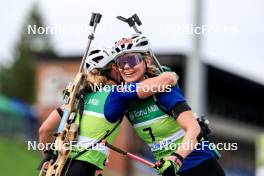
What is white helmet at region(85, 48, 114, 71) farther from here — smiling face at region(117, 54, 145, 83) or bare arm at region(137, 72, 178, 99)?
bare arm at region(137, 72, 178, 99)

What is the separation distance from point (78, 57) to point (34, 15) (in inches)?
2014

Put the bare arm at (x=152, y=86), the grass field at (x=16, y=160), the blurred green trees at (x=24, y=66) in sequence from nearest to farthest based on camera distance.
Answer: the bare arm at (x=152, y=86), the grass field at (x=16, y=160), the blurred green trees at (x=24, y=66)

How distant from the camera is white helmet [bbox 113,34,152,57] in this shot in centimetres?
682

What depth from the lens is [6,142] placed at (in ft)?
116

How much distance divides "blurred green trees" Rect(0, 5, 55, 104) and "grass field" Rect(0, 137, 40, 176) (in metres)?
45.3

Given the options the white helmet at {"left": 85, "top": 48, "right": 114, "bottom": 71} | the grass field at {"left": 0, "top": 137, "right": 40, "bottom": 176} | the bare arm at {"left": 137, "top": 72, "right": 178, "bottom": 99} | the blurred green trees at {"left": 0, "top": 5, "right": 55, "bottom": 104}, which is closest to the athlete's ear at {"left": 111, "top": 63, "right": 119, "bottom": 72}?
the white helmet at {"left": 85, "top": 48, "right": 114, "bottom": 71}

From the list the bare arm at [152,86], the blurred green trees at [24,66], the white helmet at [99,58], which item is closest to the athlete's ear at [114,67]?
the white helmet at [99,58]

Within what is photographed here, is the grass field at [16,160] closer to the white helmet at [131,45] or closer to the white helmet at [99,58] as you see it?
the white helmet at [99,58]

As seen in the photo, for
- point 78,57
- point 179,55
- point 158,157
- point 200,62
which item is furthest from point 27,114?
point 158,157

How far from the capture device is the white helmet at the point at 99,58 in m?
6.90

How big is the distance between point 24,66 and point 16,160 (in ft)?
164

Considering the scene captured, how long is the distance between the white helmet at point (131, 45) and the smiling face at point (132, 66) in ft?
0.16

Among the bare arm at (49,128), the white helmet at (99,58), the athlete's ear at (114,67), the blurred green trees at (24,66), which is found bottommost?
the blurred green trees at (24,66)

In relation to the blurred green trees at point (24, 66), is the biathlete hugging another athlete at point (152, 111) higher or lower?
higher
